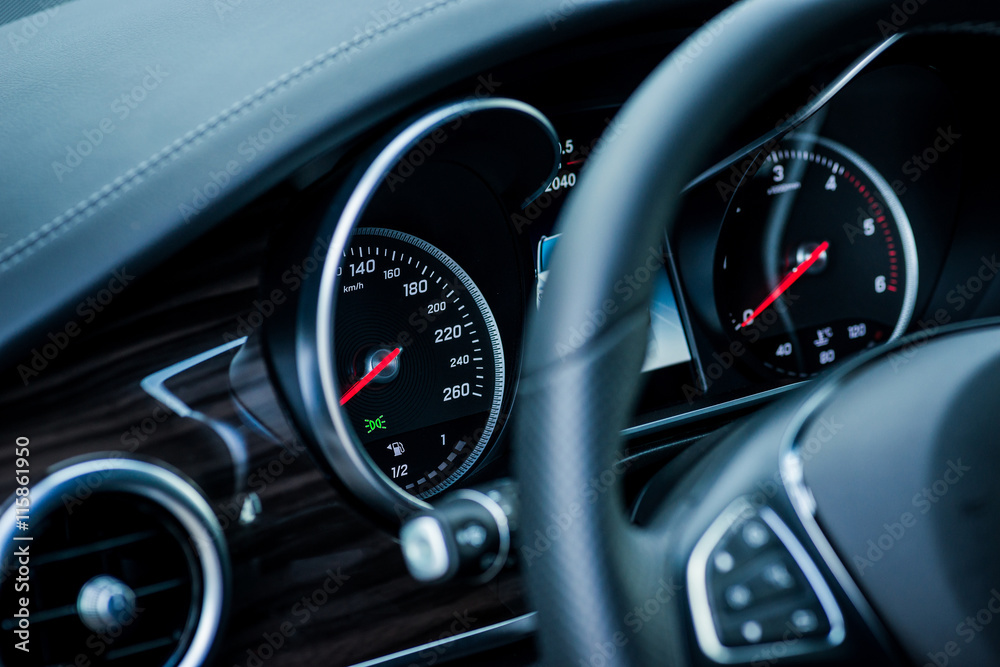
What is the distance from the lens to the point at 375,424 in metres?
1.33

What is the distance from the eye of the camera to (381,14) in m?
1.16

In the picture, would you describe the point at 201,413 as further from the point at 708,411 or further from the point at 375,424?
the point at 708,411

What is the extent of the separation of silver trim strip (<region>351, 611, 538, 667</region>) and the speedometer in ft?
0.66

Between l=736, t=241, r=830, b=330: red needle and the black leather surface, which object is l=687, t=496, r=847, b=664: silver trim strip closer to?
the black leather surface

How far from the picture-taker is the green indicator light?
1.33 meters

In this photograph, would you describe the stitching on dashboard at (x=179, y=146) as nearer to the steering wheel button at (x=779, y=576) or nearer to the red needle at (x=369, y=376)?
the red needle at (x=369, y=376)

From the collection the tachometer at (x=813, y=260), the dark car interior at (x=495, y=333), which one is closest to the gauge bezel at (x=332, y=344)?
the dark car interior at (x=495, y=333)

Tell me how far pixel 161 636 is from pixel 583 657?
0.56m

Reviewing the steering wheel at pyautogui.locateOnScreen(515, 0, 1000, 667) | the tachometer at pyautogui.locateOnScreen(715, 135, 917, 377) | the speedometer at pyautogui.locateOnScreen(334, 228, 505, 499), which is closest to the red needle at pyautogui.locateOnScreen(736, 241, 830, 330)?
the tachometer at pyautogui.locateOnScreen(715, 135, 917, 377)

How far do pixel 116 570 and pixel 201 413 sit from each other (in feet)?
0.60

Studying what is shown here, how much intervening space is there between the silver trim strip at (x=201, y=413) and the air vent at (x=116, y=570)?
0.07m

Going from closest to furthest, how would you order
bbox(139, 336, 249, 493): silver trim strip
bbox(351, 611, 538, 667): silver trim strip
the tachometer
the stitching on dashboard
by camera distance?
the stitching on dashboard < bbox(139, 336, 249, 493): silver trim strip < bbox(351, 611, 538, 667): silver trim strip < the tachometer

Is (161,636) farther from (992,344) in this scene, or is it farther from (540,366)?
(992,344)

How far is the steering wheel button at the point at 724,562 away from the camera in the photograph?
0.78 m
